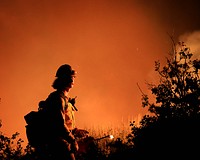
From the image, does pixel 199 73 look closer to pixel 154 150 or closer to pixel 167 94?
pixel 167 94

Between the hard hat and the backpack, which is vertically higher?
the hard hat

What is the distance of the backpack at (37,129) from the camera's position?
4617 millimetres

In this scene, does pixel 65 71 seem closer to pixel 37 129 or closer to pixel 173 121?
pixel 37 129

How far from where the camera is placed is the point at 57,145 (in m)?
4.57

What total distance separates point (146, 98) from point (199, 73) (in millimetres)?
2757

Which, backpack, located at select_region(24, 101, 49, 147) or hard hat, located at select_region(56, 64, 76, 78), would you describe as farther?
hard hat, located at select_region(56, 64, 76, 78)

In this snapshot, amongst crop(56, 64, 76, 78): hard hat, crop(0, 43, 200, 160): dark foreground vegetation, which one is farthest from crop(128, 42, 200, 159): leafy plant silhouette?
crop(56, 64, 76, 78): hard hat

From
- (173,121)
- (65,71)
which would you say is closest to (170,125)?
(173,121)

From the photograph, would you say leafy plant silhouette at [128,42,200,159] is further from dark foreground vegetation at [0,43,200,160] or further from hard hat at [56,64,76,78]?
hard hat at [56,64,76,78]

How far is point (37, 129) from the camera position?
463cm

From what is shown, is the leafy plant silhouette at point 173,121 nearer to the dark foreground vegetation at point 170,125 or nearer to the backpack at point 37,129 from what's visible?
the dark foreground vegetation at point 170,125

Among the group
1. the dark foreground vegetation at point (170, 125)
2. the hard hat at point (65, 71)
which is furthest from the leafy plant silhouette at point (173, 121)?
the hard hat at point (65, 71)

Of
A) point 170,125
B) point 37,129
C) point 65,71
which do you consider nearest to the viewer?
point 37,129

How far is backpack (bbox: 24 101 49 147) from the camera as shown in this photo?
462cm
